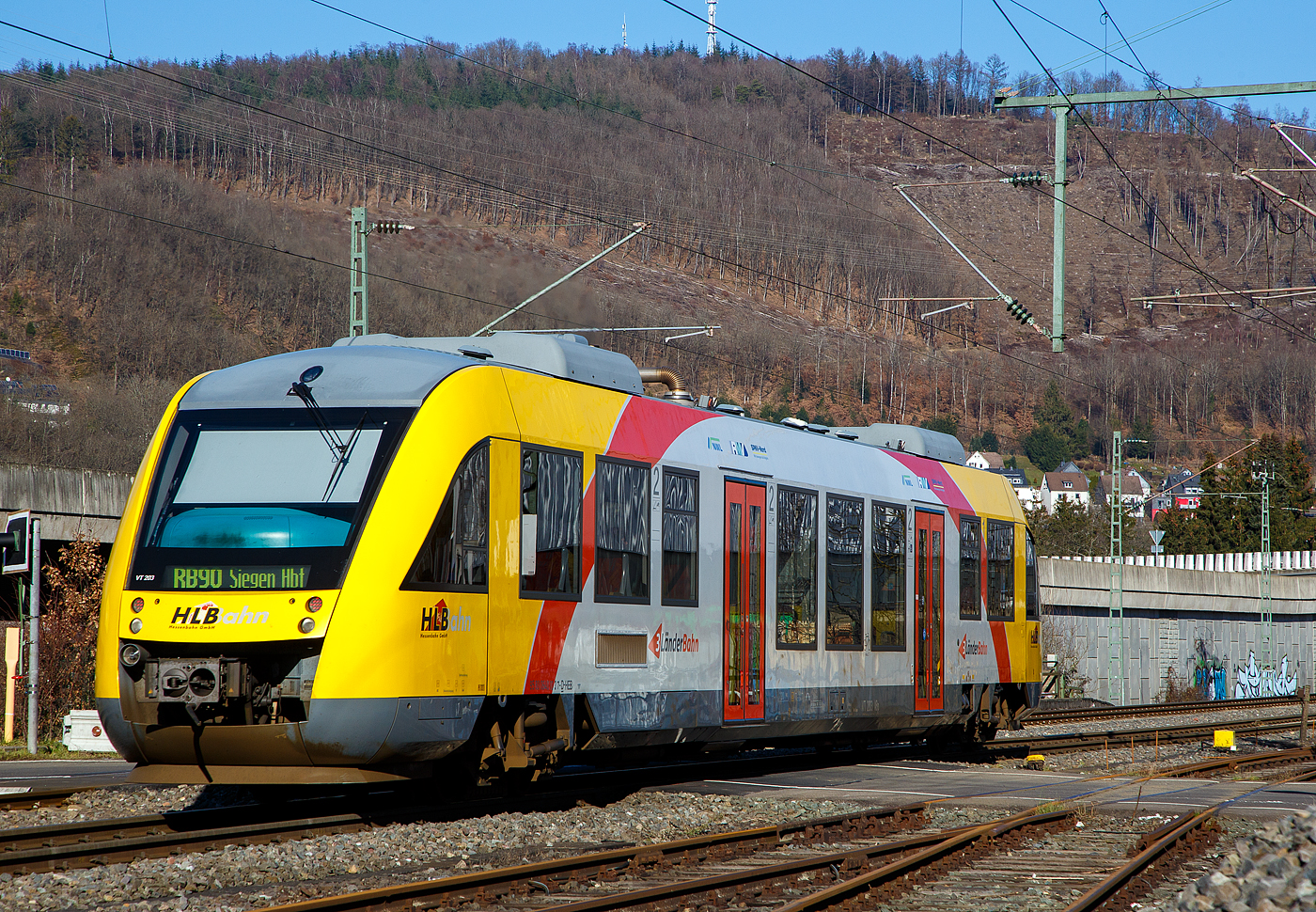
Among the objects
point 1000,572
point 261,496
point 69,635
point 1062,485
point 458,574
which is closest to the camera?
point 261,496

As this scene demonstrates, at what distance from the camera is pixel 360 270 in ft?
74.9

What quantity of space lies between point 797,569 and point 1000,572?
5.40 m

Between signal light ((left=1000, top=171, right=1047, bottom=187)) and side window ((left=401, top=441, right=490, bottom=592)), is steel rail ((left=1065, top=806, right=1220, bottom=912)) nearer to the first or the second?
side window ((left=401, top=441, right=490, bottom=592))

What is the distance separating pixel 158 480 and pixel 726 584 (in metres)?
5.44

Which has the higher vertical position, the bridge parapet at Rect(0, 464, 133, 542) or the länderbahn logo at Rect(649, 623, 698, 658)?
the bridge parapet at Rect(0, 464, 133, 542)

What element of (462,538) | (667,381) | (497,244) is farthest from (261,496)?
(497,244)

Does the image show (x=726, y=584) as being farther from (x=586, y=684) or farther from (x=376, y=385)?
(x=376, y=385)

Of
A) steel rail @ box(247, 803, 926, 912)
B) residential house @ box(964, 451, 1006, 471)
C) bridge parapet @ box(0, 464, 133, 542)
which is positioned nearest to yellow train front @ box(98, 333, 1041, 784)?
steel rail @ box(247, 803, 926, 912)

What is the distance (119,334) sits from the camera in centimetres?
7544

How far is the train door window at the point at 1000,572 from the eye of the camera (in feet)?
63.2

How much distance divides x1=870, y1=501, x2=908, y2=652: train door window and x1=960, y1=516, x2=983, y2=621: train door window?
168cm

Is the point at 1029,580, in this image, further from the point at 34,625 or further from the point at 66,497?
the point at 66,497

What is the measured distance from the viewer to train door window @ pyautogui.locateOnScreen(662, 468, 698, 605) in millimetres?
13203

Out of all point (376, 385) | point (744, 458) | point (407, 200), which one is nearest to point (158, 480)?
point (376, 385)
